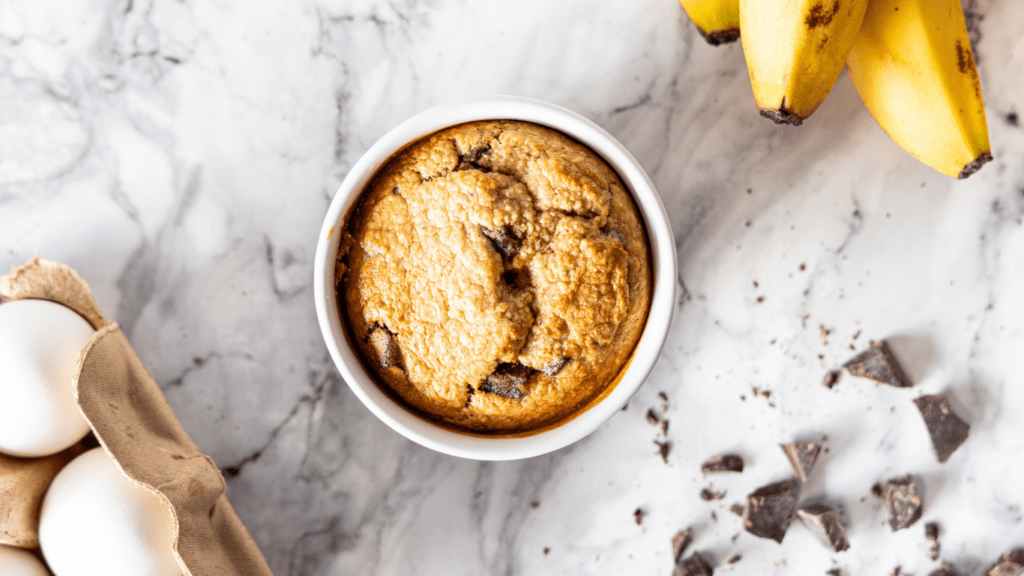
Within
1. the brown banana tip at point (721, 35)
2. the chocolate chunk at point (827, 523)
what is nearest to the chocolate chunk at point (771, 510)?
the chocolate chunk at point (827, 523)

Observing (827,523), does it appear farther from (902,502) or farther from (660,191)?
(660,191)

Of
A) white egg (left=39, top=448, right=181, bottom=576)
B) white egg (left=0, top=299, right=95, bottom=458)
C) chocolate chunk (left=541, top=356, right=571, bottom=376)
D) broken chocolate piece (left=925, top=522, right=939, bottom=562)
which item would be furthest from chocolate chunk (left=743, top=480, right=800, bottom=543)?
white egg (left=0, top=299, right=95, bottom=458)

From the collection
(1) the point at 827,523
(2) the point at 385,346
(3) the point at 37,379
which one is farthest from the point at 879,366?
(3) the point at 37,379

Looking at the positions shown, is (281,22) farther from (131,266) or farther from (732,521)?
(732,521)

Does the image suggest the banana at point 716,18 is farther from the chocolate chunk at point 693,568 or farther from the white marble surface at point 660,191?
the chocolate chunk at point 693,568

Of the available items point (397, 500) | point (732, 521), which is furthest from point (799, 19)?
point (397, 500)

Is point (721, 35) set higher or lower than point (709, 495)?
higher
